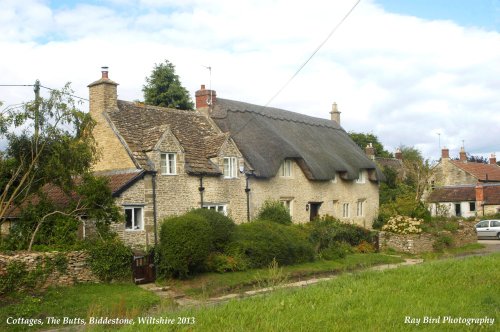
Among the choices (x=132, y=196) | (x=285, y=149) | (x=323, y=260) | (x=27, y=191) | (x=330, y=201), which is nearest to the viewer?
(x=27, y=191)

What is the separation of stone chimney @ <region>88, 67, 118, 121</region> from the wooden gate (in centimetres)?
796

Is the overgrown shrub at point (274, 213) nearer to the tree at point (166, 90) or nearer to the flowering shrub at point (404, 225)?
the flowering shrub at point (404, 225)

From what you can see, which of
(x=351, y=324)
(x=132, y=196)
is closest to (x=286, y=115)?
(x=132, y=196)

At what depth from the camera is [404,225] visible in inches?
1331

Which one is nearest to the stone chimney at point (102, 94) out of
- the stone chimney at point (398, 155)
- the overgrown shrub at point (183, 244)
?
the overgrown shrub at point (183, 244)

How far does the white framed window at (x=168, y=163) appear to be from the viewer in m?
25.0

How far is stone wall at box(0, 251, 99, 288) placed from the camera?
17.5 m

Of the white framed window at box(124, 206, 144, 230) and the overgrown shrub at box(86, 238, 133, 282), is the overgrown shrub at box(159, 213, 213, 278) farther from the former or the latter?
the white framed window at box(124, 206, 144, 230)

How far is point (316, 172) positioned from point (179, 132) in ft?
28.5

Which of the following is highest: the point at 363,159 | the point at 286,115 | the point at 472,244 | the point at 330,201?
the point at 286,115

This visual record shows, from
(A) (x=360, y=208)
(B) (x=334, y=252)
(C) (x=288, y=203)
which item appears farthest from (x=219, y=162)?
(A) (x=360, y=208)

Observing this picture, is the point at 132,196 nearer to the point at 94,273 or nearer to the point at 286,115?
the point at 94,273

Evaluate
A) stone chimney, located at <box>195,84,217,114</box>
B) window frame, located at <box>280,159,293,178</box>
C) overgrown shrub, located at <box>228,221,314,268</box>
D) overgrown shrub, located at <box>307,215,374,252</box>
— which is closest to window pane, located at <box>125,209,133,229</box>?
overgrown shrub, located at <box>228,221,314,268</box>

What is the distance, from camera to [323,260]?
27.7 metres
